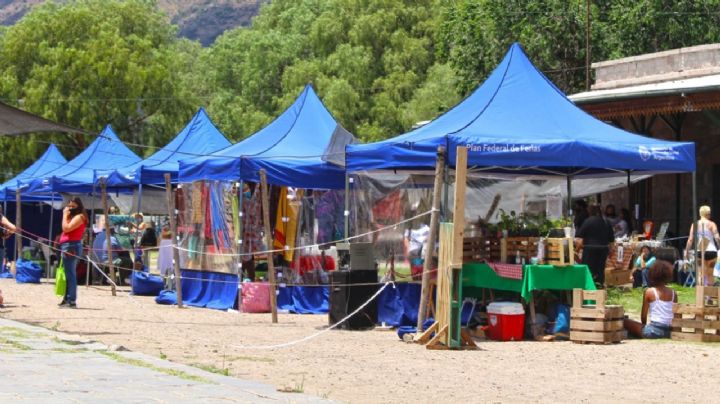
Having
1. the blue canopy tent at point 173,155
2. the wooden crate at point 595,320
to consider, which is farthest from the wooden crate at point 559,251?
the blue canopy tent at point 173,155

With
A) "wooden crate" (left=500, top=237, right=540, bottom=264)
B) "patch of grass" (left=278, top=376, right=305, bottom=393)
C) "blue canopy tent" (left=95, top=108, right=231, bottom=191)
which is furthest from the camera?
"blue canopy tent" (left=95, top=108, right=231, bottom=191)

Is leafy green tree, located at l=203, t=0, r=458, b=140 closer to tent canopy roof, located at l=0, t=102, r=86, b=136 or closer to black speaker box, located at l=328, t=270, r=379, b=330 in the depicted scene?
tent canopy roof, located at l=0, t=102, r=86, b=136

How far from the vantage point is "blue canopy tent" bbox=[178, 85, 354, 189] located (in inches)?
792

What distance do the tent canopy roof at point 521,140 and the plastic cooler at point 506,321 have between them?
1.85 m

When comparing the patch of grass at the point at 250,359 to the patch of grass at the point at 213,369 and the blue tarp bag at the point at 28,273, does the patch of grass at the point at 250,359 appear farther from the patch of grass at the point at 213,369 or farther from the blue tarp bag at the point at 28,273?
the blue tarp bag at the point at 28,273

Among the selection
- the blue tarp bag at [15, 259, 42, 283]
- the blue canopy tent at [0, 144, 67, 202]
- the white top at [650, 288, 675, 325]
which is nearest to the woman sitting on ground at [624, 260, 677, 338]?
the white top at [650, 288, 675, 325]

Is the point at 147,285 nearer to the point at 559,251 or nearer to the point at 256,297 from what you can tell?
the point at 256,297

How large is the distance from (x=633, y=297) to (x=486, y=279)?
23.3ft

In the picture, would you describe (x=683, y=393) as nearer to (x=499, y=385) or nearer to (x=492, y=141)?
(x=499, y=385)

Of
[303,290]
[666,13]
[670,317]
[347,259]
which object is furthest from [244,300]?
[666,13]

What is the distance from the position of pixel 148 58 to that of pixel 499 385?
50.7m

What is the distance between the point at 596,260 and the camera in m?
19.4

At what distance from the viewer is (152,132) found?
59.9 metres

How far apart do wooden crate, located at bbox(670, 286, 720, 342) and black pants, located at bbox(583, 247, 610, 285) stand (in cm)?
341
